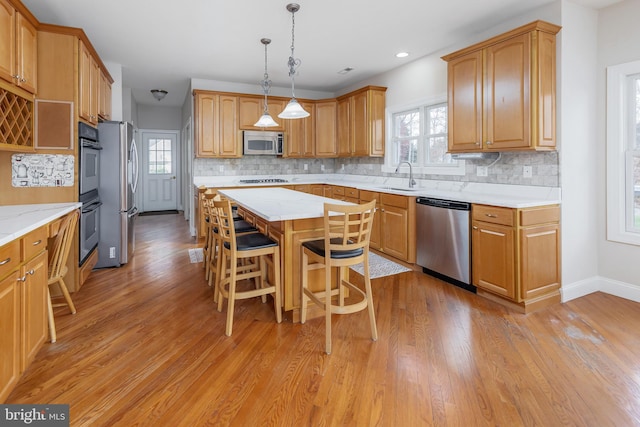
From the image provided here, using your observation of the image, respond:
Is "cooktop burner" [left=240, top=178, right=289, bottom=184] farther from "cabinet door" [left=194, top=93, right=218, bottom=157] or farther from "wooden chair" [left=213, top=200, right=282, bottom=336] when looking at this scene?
"wooden chair" [left=213, top=200, right=282, bottom=336]

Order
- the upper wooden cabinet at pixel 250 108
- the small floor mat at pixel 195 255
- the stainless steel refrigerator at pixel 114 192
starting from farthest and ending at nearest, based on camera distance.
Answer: the upper wooden cabinet at pixel 250 108 < the small floor mat at pixel 195 255 < the stainless steel refrigerator at pixel 114 192

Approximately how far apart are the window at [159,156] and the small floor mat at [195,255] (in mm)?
4690

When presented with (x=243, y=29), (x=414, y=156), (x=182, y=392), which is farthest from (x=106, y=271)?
(x=414, y=156)

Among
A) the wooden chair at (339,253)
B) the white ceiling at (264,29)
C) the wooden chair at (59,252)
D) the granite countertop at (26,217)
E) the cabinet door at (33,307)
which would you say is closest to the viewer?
the granite countertop at (26,217)

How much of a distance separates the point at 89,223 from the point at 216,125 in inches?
106

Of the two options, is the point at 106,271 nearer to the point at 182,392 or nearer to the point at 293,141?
the point at 182,392

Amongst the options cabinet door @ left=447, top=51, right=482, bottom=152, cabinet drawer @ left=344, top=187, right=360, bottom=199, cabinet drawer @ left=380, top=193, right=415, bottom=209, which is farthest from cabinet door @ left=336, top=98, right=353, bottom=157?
cabinet door @ left=447, top=51, right=482, bottom=152

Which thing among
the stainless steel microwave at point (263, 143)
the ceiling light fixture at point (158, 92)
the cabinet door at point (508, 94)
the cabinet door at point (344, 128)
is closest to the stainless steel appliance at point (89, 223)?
the stainless steel microwave at point (263, 143)

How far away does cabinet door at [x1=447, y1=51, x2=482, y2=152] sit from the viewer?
3484mm

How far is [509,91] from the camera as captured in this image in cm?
320

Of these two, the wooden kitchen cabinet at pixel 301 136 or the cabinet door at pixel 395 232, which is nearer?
the cabinet door at pixel 395 232

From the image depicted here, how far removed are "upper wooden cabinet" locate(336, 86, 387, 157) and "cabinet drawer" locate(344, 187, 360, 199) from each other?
684 mm

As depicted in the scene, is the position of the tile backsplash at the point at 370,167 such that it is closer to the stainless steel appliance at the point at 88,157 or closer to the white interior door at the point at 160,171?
the stainless steel appliance at the point at 88,157

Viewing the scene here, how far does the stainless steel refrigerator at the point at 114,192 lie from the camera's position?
3.98 m
